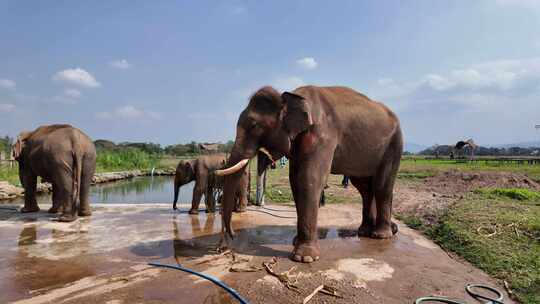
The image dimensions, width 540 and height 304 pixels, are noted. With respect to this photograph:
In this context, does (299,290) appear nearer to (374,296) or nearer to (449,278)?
(374,296)

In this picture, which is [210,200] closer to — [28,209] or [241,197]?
[241,197]

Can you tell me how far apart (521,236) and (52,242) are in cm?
834

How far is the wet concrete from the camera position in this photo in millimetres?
3801

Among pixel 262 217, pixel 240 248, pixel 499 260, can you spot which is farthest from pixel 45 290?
pixel 499 260

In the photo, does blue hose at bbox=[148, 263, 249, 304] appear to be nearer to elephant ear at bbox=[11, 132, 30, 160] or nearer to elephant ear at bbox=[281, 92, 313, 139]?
elephant ear at bbox=[281, 92, 313, 139]

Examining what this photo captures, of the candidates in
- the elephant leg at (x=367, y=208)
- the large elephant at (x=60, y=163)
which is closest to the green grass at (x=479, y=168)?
the elephant leg at (x=367, y=208)

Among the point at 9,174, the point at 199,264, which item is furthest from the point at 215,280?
the point at 9,174

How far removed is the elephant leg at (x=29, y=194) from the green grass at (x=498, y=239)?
374 inches

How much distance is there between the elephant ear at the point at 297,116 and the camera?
4961 mm

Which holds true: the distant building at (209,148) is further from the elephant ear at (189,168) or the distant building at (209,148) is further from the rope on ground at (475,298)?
the rope on ground at (475,298)

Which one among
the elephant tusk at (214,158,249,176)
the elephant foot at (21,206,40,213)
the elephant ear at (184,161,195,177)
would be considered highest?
the elephant tusk at (214,158,249,176)

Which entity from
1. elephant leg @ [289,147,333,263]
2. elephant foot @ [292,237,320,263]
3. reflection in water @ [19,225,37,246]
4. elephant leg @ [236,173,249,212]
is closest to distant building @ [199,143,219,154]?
elephant leg @ [236,173,249,212]

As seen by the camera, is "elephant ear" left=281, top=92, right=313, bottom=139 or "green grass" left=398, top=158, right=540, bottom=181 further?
"green grass" left=398, top=158, right=540, bottom=181

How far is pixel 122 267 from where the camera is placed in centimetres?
470
